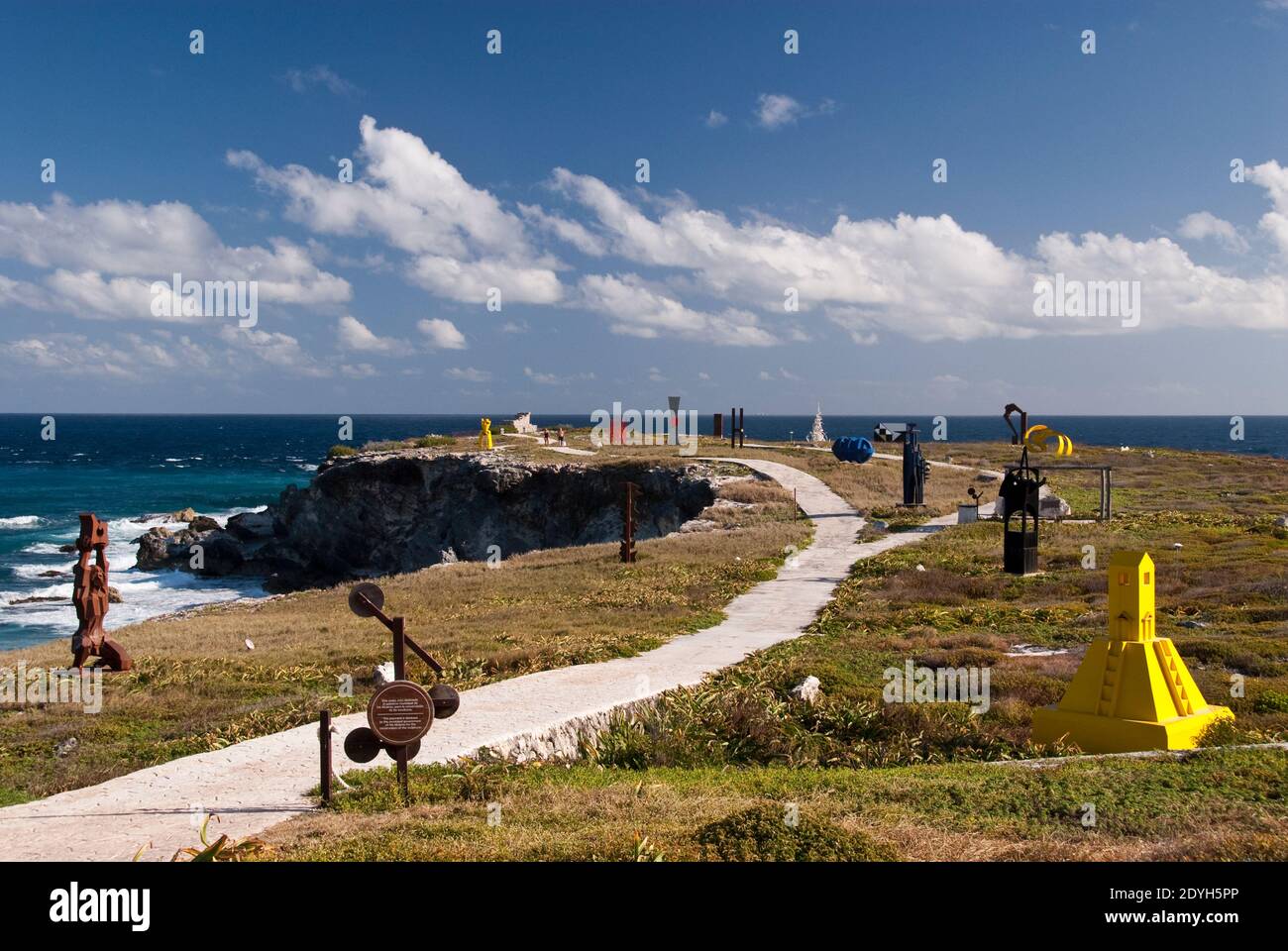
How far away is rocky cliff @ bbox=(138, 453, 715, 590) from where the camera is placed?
45219 millimetres

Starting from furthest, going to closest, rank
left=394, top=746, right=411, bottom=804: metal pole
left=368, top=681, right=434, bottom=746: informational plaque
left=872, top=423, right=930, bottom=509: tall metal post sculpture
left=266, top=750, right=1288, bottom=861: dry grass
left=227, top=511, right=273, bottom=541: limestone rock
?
left=227, top=511, right=273, bottom=541: limestone rock, left=872, top=423, right=930, bottom=509: tall metal post sculpture, left=394, top=746, right=411, bottom=804: metal pole, left=368, top=681, right=434, bottom=746: informational plaque, left=266, top=750, right=1288, bottom=861: dry grass

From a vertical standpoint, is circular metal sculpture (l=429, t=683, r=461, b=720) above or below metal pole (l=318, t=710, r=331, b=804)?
above

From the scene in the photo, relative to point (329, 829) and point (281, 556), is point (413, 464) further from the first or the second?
point (329, 829)

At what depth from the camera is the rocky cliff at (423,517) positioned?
45219mm

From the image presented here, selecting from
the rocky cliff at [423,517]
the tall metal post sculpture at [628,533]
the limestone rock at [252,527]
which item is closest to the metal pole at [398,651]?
the tall metal post sculpture at [628,533]

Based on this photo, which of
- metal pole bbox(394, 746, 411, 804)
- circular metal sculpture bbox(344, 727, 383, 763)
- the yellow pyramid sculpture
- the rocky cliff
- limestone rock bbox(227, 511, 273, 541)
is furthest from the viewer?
limestone rock bbox(227, 511, 273, 541)

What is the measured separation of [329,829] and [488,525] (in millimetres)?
41883

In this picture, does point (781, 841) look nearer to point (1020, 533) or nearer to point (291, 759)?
point (291, 759)

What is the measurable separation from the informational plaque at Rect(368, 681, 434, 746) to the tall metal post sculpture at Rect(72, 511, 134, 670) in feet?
31.9

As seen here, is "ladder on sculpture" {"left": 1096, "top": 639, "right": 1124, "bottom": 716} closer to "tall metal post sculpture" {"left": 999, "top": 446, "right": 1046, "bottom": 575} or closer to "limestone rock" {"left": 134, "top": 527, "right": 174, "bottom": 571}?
"tall metal post sculpture" {"left": 999, "top": 446, "right": 1046, "bottom": 575}

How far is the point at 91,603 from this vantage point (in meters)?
16.3

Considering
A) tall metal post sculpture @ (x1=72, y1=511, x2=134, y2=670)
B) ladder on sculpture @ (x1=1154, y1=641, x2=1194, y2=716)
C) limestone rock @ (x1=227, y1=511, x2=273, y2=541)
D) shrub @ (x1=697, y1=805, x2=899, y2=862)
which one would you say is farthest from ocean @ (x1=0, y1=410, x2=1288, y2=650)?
ladder on sculpture @ (x1=1154, y1=641, x2=1194, y2=716)

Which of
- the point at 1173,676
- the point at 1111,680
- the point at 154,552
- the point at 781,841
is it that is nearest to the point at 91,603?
the point at 781,841
